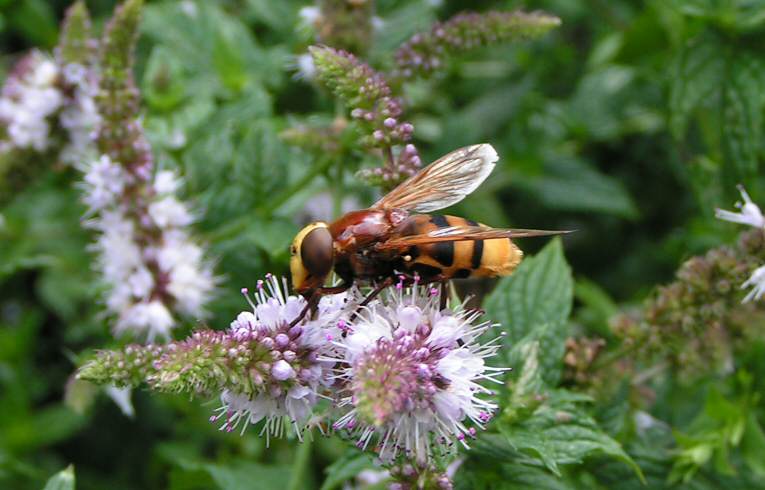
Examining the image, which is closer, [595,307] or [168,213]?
[168,213]

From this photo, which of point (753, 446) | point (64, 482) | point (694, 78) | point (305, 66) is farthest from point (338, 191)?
point (753, 446)

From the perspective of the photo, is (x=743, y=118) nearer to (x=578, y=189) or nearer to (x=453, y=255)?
(x=578, y=189)

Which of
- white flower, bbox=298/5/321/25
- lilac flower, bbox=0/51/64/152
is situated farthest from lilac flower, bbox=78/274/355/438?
lilac flower, bbox=0/51/64/152

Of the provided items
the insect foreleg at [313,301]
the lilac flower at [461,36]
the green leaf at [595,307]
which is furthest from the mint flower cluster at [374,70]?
the green leaf at [595,307]

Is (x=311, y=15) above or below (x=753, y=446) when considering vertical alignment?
above

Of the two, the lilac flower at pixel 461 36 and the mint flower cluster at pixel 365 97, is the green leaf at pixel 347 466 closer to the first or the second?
the mint flower cluster at pixel 365 97

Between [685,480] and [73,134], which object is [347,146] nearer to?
[73,134]

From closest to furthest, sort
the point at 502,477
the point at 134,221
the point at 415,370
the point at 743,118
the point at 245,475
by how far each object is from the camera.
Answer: the point at 415,370, the point at 502,477, the point at 134,221, the point at 245,475, the point at 743,118

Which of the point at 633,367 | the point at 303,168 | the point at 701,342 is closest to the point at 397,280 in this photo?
the point at 633,367
